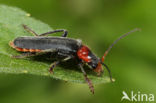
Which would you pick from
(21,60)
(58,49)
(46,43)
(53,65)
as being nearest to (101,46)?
(58,49)

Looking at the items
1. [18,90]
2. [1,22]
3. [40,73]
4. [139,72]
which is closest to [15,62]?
[40,73]

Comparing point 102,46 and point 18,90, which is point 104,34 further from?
point 18,90

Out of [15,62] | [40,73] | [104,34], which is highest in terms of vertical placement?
[104,34]

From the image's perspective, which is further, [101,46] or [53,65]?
[101,46]

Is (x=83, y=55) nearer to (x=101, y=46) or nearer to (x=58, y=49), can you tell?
(x=58, y=49)

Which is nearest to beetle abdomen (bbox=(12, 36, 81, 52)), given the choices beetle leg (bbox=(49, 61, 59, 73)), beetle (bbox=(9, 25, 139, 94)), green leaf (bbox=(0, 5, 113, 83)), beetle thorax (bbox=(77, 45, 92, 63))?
beetle (bbox=(9, 25, 139, 94))

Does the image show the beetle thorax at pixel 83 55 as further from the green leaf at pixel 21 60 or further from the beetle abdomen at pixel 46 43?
the green leaf at pixel 21 60
